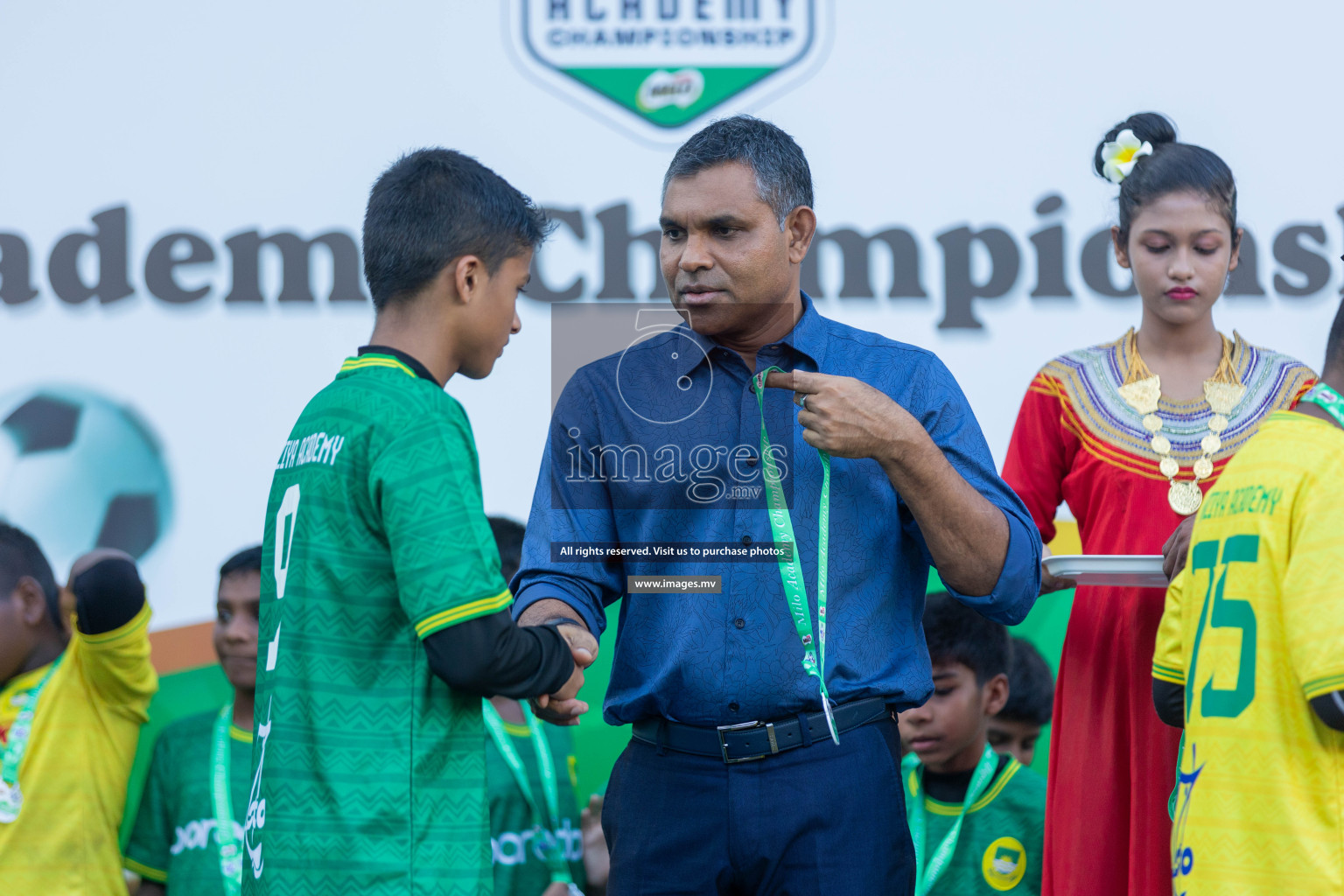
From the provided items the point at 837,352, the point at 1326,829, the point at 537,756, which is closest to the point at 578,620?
the point at 837,352

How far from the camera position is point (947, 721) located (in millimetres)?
3186

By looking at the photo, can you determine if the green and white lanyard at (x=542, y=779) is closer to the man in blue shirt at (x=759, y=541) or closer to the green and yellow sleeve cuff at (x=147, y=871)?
the green and yellow sleeve cuff at (x=147, y=871)

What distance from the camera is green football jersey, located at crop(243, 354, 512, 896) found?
1627mm

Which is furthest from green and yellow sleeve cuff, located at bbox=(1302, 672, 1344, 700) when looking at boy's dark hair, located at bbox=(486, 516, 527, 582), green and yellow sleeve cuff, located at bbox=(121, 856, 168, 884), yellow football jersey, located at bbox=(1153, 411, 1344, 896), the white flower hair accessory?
green and yellow sleeve cuff, located at bbox=(121, 856, 168, 884)

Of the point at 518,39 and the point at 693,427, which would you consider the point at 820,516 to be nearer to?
the point at 693,427

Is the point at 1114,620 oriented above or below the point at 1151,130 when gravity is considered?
below

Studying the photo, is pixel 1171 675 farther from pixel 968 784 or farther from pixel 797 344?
pixel 968 784

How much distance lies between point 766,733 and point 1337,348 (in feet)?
3.04

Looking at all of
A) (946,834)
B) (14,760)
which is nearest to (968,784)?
(946,834)

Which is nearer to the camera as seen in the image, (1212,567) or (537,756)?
(1212,567)

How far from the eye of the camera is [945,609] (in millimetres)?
3354

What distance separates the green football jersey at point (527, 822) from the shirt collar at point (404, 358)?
1.55m

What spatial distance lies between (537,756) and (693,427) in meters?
1.48

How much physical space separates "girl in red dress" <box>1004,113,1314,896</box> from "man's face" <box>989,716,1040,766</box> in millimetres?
897
